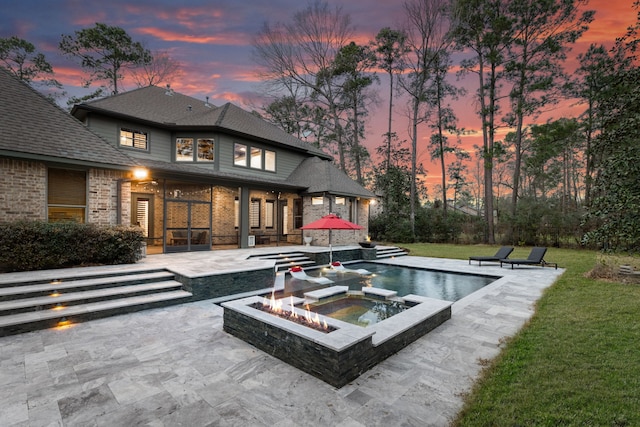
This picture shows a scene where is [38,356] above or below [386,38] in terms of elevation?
below

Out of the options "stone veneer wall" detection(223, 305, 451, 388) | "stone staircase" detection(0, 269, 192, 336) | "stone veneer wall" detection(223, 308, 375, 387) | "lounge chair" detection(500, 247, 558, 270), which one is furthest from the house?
"stone veneer wall" detection(223, 308, 375, 387)

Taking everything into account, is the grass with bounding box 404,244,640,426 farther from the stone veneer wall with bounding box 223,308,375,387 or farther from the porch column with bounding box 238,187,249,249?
the porch column with bounding box 238,187,249,249

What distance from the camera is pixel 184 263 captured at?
28.2 ft

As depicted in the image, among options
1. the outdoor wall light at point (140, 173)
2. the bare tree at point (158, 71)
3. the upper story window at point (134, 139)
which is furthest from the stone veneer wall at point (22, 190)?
the bare tree at point (158, 71)

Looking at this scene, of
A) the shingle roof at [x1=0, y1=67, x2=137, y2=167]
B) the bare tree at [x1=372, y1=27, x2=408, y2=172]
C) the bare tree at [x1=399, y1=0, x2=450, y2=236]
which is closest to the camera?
the shingle roof at [x1=0, y1=67, x2=137, y2=167]

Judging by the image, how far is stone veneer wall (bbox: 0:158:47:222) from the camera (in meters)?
7.66

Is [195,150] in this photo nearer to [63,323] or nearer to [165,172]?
[165,172]

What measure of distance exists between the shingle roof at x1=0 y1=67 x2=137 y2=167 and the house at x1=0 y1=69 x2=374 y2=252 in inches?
1.0

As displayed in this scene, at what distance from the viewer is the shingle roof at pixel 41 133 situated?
7.93m

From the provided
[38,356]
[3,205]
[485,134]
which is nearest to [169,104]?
[3,205]

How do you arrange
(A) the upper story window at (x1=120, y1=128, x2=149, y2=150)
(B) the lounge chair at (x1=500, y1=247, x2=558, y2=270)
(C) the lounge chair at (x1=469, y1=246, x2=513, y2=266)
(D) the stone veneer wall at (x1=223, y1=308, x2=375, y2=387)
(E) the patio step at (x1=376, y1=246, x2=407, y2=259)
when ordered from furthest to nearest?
(E) the patio step at (x1=376, y1=246, x2=407, y2=259) → (A) the upper story window at (x1=120, y1=128, x2=149, y2=150) → (C) the lounge chair at (x1=469, y1=246, x2=513, y2=266) → (B) the lounge chair at (x1=500, y1=247, x2=558, y2=270) → (D) the stone veneer wall at (x1=223, y1=308, x2=375, y2=387)

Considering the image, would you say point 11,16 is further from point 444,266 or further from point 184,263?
point 444,266

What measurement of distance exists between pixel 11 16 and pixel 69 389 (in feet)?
73.3

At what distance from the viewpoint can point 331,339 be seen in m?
3.32
